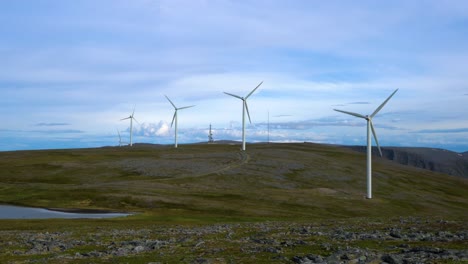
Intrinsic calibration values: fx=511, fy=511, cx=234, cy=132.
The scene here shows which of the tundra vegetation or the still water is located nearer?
the tundra vegetation

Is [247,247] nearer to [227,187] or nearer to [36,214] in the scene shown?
[36,214]

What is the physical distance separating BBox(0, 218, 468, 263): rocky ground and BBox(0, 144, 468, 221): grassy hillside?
3441 cm

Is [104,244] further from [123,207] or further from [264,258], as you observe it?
[123,207]

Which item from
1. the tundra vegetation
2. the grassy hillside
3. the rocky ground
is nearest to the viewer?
the rocky ground

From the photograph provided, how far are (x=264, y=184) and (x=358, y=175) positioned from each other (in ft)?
153

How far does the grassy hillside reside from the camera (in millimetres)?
100562

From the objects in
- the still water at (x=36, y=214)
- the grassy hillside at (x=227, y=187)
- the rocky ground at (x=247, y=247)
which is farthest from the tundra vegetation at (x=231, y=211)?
the still water at (x=36, y=214)

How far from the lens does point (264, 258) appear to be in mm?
30547

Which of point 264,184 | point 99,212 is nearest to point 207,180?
point 264,184

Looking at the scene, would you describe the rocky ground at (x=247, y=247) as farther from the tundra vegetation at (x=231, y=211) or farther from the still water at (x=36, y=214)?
the still water at (x=36, y=214)

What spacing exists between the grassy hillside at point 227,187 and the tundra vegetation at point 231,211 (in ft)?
1.15

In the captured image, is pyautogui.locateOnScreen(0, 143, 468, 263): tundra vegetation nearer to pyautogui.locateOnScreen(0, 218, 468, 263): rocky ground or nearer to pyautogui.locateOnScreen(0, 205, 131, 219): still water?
pyautogui.locateOnScreen(0, 218, 468, 263): rocky ground

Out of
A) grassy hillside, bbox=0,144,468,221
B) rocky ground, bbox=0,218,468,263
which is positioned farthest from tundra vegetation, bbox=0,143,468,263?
grassy hillside, bbox=0,144,468,221

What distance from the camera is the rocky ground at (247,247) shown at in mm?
29703
